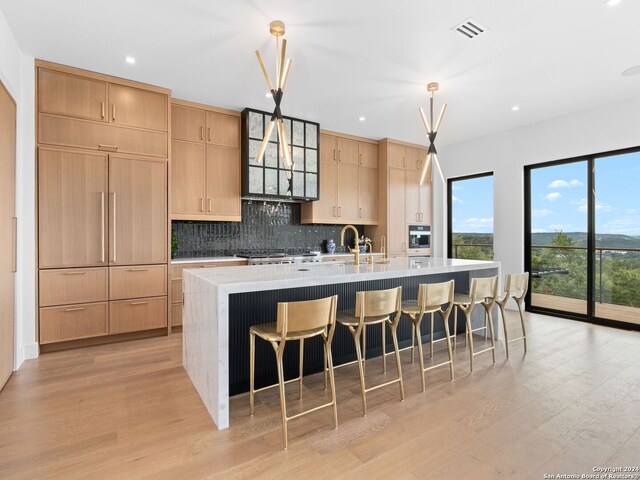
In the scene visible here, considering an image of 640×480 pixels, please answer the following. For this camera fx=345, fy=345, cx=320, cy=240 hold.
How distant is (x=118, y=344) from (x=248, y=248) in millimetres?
2125

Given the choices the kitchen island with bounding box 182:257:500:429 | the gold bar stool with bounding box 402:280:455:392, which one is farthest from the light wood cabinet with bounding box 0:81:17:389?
the gold bar stool with bounding box 402:280:455:392

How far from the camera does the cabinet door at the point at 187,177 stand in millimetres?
4320

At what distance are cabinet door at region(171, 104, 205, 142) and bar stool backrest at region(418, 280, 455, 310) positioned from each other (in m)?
3.42

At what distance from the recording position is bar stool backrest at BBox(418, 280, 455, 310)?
8.59 ft

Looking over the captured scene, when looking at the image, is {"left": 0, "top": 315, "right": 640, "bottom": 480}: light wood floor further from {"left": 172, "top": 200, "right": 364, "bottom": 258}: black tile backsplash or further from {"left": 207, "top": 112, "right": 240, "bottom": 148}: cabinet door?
{"left": 207, "top": 112, "right": 240, "bottom": 148}: cabinet door

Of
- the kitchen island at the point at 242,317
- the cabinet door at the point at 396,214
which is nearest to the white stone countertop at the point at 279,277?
the kitchen island at the point at 242,317

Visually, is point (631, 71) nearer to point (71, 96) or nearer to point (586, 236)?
point (586, 236)

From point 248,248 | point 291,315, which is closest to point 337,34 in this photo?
point 291,315

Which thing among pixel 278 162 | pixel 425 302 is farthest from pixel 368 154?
pixel 425 302

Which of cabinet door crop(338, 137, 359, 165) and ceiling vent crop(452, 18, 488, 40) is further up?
ceiling vent crop(452, 18, 488, 40)

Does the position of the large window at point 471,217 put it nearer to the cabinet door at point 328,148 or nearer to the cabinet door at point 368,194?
the cabinet door at point 368,194

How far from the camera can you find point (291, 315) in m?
1.95

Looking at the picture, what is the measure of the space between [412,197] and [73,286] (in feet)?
17.1

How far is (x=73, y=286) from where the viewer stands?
3514 mm
